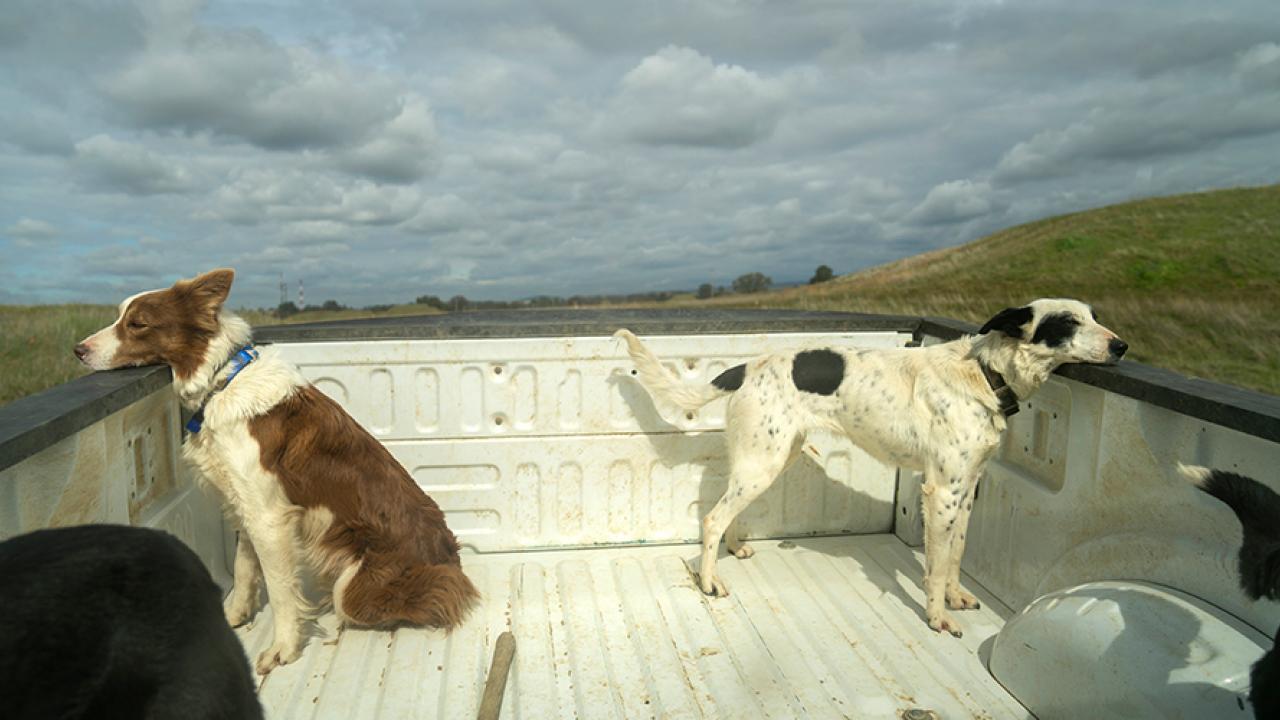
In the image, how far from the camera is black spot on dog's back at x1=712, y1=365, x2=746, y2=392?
3.52 meters

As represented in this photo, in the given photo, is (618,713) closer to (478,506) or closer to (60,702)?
(478,506)

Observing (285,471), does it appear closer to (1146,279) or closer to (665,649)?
(665,649)

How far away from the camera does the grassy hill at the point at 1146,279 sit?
A: 12.9 metres

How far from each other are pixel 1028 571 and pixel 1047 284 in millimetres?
23088

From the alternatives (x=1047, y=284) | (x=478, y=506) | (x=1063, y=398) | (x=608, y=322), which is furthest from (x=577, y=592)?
(x=1047, y=284)

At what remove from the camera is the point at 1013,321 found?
3.00 metres

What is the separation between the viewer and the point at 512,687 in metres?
2.75

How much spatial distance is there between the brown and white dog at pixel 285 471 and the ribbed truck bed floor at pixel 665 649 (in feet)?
0.66

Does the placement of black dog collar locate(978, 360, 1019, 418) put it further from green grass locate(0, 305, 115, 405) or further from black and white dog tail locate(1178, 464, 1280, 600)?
green grass locate(0, 305, 115, 405)

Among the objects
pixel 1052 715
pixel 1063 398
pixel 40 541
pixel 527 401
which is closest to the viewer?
pixel 40 541

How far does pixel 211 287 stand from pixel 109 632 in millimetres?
2152

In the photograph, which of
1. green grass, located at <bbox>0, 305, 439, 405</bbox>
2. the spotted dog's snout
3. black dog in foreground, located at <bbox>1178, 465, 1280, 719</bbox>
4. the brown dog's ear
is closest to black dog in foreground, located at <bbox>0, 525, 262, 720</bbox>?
the brown dog's ear

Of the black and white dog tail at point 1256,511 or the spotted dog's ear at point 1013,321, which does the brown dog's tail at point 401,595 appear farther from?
the black and white dog tail at point 1256,511

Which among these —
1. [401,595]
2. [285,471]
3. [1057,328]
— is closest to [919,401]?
[1057,328]
